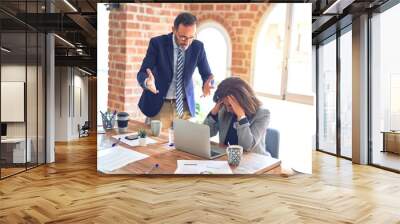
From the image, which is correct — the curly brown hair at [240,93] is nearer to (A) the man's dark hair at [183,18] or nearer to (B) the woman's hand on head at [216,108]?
(B) the woman's hand on head at [216,108]

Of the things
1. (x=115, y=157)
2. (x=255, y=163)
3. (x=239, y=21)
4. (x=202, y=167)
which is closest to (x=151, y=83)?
(x=115, y=157)

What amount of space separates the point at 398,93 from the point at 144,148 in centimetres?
448

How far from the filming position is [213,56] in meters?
5.97

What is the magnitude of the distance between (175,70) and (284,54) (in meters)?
1.78

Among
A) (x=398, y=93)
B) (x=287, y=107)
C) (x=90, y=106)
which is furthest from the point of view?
(x=90, y=106)

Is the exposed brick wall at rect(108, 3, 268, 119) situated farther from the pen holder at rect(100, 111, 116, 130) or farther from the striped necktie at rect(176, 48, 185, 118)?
the striped necktie at rect(176, 48, 185, 118)

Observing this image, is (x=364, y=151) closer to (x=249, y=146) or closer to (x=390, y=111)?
(x=390, y=111)

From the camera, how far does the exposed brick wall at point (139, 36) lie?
5.90 metres

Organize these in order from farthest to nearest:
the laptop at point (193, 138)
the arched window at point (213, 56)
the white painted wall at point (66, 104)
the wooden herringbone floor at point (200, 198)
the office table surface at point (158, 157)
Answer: the white painted wall at point (66, 104) < the arched window at point (213, 56) < the office table surface at point (158, 157) < the laptop at point (193, 138) < the wooden herringbone floor at point (200, 198)

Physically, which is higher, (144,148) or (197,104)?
(197,104)

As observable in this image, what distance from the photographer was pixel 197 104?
19.6 ft

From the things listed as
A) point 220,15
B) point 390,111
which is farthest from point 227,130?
point 390,111

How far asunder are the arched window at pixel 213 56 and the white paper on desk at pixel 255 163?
0.99 metres

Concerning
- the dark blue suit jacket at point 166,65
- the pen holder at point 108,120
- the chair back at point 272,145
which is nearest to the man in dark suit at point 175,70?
the dark blue suit jacket at point 166,65
